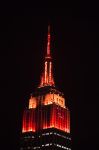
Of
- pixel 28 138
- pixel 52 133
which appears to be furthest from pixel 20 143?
pixel 52 133

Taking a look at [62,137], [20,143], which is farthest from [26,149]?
[62,137]

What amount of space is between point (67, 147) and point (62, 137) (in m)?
5.49

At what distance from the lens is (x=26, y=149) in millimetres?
195500

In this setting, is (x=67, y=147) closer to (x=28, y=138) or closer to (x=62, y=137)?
(x=62, y=137)

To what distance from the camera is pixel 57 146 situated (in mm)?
191625

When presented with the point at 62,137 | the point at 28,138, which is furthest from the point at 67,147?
the point at 28,138

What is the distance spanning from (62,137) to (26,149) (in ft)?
60.8

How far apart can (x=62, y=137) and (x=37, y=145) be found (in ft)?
42.9

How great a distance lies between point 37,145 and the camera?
195 meters

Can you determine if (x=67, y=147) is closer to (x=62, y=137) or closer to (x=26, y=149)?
(x=62, y=137)

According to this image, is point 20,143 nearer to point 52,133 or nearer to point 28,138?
point 28,138

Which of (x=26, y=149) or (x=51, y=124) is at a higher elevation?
(x=51, y=124)

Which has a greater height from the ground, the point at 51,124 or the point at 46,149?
the point at 51,124

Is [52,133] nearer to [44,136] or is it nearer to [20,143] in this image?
[44,136]
